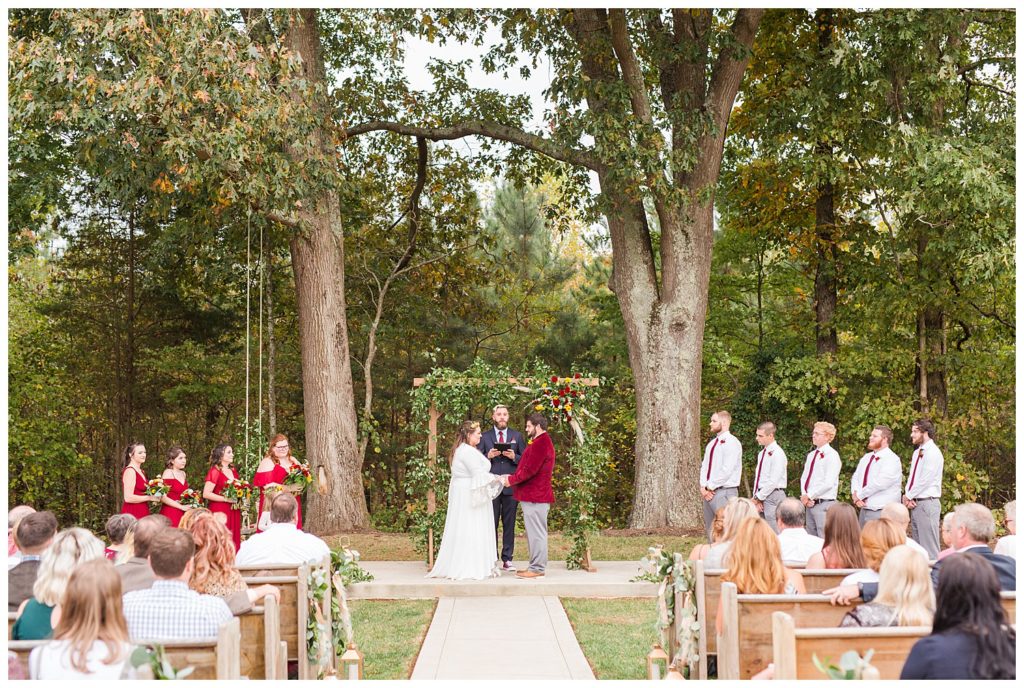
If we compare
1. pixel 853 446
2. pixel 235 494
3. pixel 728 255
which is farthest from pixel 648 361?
pixel 235 494

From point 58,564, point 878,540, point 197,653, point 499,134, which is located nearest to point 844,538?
point 878,540

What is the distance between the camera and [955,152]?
14594mm

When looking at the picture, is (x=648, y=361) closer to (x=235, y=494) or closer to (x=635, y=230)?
(x=635, y=230)

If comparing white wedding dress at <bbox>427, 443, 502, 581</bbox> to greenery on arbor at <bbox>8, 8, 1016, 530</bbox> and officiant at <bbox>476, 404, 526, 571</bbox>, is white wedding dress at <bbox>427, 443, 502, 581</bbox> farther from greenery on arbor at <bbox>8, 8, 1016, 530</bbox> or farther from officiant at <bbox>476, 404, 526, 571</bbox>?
greenery on arbor at <bbox>8, 8, 1016, 530</bbox>

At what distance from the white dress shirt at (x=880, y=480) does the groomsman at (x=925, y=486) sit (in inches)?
5.8

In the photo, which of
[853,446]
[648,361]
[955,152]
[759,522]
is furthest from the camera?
[853,446]

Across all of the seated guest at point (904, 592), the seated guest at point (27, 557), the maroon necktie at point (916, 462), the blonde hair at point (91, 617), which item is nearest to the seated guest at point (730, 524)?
the seated guest at point (904, 592)

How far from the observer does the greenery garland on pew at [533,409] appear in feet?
38.2

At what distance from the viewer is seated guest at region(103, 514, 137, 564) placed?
5977mm

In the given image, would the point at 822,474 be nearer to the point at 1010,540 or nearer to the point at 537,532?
the point at 537,532

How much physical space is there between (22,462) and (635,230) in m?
12.5

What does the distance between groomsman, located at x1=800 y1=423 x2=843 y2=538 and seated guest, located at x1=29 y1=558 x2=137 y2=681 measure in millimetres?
8020

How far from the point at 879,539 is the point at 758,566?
0.62m

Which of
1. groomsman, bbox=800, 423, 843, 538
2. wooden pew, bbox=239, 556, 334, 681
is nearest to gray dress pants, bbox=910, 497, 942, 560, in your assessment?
groomsman, bbox=800, 423, 843, 538
